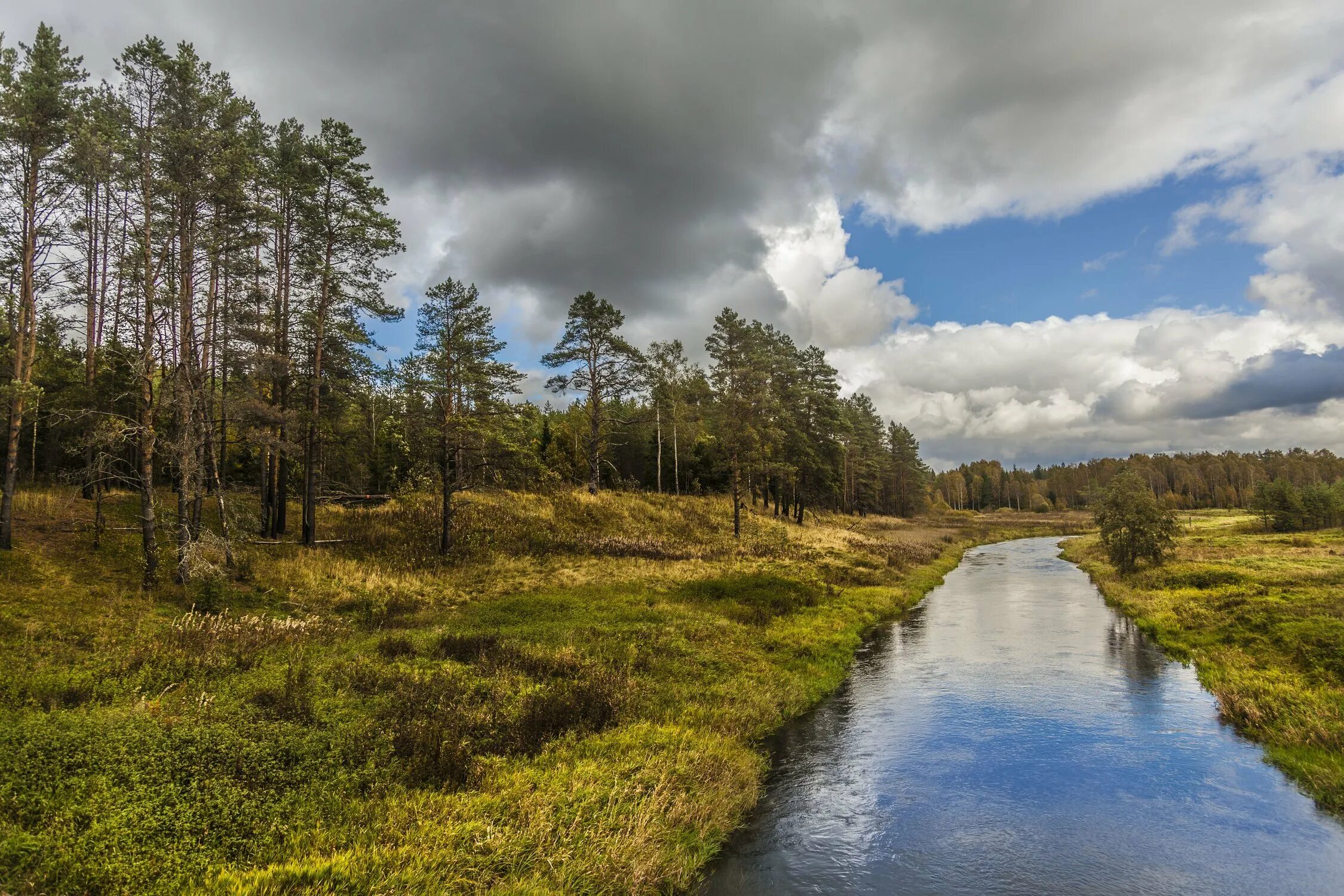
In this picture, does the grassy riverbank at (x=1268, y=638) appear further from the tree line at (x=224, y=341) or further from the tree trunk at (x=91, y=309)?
the tree trunk at (x=91, y=309)

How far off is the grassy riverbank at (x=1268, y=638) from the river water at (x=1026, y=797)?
0.68 meters

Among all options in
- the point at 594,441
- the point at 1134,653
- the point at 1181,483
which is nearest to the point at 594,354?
the point at 594,441

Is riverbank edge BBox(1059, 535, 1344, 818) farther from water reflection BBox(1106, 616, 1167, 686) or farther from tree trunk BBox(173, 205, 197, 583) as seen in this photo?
tree trunk BBox(173, 205, 197, 583)

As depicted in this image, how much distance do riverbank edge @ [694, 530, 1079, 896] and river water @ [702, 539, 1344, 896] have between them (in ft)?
0.60

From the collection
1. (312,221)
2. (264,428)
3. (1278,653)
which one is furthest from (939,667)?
(312,221)

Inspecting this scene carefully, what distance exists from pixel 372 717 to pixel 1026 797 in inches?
460

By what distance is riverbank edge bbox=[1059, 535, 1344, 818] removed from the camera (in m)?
10.8

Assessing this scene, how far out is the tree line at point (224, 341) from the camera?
19031 millimetres

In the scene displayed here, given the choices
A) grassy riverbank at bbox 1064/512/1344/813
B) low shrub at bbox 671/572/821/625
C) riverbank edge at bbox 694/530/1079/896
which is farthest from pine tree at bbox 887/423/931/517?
low shrub at bbox 671/572/821/625

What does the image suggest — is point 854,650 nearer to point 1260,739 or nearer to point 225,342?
point 1260,739

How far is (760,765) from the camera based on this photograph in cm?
1241

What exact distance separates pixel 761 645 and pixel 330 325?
71.1 feet

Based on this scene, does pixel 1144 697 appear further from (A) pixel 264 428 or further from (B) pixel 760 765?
(A) pixel 264 428

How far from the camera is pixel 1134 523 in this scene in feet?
120
